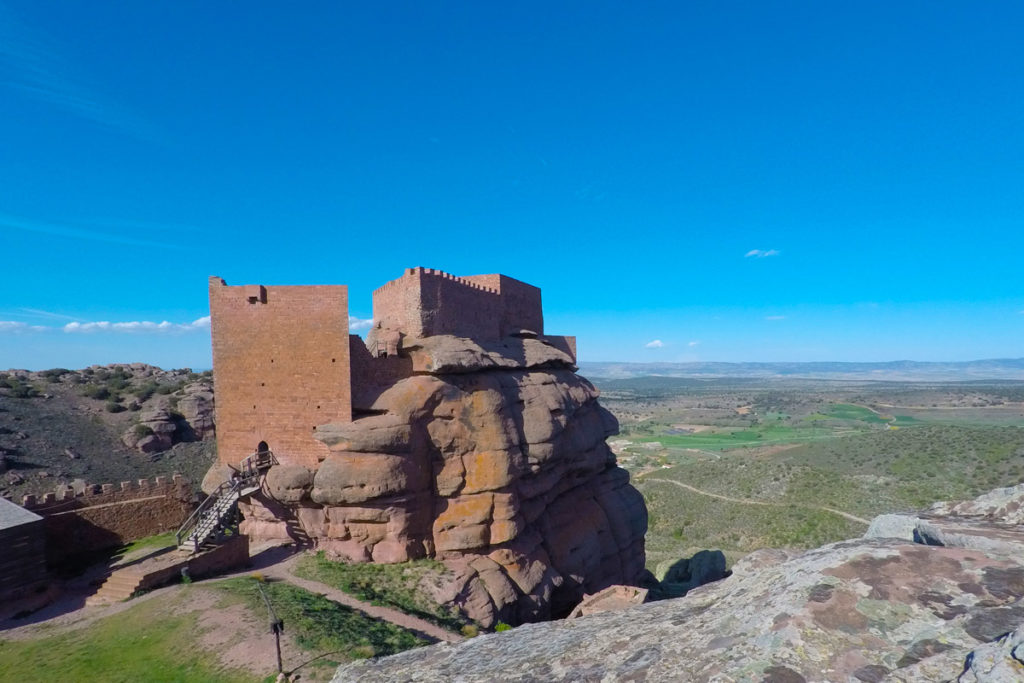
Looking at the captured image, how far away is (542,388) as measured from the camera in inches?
951

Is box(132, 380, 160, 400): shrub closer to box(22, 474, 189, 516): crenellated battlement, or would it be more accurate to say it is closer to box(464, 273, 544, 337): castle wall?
box(22, 474, 189, 516): crenellated battlement

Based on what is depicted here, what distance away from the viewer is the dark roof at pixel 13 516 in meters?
15.9

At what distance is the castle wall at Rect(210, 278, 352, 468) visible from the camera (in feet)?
64.8

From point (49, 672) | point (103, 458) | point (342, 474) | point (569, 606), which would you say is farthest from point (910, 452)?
point (103, 458)

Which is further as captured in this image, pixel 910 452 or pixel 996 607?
pixel 910 452

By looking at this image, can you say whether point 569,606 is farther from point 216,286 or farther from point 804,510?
point 804,510

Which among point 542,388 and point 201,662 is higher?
point 542,388

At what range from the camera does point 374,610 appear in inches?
621

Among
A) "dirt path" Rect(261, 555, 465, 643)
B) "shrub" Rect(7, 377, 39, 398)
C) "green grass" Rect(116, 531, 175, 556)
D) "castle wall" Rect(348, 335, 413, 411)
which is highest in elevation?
"shrub" Rect(7, 377, 39, 398)

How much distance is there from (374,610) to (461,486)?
5.53 meters

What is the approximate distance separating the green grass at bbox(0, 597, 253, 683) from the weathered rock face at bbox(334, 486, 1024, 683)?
9.24 m

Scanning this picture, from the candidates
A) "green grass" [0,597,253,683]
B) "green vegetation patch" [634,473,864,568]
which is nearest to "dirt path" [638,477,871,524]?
"green vegetation patch" [634,473,864,568]

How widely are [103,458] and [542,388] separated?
34.0 metres

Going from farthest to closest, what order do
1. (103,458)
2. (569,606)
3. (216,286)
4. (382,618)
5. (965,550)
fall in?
(103,458) → (569,606) → (216,286) → (382,618) → (965,550)
